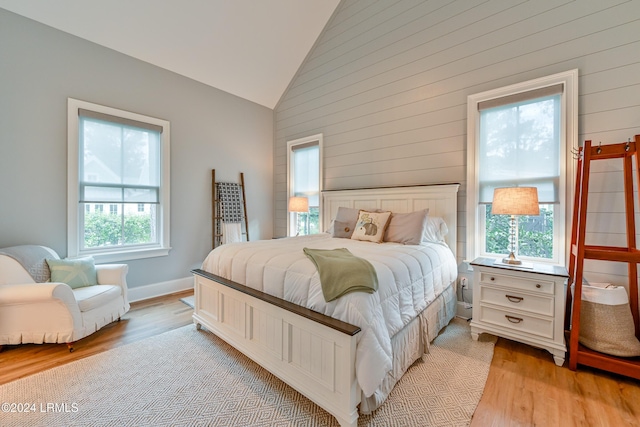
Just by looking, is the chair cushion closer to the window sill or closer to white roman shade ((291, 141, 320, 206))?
the window sill

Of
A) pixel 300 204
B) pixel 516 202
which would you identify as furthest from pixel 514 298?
pixel 300 204

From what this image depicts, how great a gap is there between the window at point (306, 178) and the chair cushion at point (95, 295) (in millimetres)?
2710

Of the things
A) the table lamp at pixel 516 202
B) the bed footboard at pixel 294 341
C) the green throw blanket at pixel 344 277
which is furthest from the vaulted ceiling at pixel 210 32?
the table lamp at pixel 516 202

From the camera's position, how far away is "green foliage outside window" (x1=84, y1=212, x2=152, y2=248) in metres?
3.24

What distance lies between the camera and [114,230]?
11.2 ft

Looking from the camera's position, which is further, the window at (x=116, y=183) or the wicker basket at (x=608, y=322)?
the window at (x=116, y=183)

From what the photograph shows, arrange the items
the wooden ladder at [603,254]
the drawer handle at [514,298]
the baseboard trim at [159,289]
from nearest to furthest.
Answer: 1. the wooden ladder at [603,254]
2. the drawer handle at [514,298]
3. the baseboard trim at [159,289]

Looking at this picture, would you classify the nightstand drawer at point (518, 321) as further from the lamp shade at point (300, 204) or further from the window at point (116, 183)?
the window at point (116, 183)

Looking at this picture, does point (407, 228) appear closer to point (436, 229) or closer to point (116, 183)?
point (436, 229)

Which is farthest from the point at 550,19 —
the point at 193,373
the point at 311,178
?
the point at 193,373

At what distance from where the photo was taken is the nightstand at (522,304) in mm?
2065

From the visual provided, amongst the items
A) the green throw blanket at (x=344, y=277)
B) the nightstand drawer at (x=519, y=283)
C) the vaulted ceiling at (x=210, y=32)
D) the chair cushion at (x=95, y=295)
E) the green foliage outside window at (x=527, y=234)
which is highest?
the vaulted ceiling at (x=210, y=32)

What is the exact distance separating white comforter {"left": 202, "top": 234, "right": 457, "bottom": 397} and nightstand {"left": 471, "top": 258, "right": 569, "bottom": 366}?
360mm

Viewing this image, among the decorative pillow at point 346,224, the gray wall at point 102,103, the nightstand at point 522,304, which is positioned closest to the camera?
the nightstand at point 522,304
